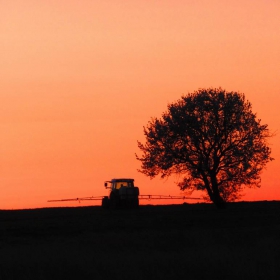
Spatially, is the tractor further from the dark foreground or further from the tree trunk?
the dark foreground

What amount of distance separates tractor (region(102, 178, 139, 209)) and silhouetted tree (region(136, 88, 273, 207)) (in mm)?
4084

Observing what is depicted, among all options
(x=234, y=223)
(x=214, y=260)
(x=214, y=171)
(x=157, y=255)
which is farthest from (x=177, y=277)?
(x=214, y=171)

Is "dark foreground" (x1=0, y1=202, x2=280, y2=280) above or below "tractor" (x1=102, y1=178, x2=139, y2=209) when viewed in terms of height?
below

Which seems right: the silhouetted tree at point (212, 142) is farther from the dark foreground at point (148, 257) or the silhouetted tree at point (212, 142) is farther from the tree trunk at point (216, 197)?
the dark foreground at point (148, 257)

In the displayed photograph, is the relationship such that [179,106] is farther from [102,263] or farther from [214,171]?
[102,263]

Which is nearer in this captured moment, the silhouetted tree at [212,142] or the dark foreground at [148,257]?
the dark foreground at [148,257]

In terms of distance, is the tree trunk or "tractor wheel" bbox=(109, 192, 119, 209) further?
the tree trunk

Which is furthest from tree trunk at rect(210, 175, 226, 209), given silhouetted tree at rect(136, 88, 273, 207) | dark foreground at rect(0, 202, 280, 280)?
dark foreground at rect(0, 202, 280, 280)

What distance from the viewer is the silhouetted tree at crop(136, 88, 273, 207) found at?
75250mm

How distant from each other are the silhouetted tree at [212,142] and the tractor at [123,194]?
4084 mm

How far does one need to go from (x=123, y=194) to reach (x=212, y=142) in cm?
968

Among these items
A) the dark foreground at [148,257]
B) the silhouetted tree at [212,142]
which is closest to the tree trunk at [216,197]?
the silhouetted tree at [212,142]

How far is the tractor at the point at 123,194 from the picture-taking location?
73.3 meters

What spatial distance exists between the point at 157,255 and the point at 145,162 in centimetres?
5121
